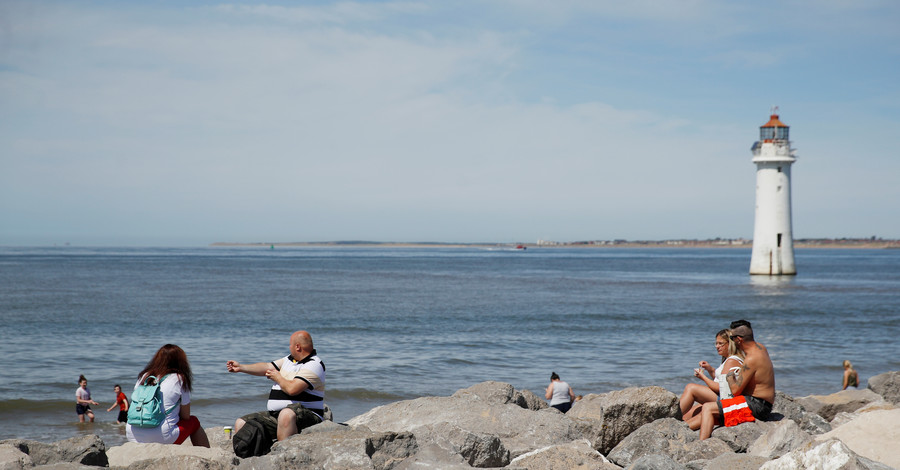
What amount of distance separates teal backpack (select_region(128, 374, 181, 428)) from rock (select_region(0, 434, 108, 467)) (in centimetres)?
44

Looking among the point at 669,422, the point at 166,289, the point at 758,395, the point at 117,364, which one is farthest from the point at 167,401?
the point at 166,289

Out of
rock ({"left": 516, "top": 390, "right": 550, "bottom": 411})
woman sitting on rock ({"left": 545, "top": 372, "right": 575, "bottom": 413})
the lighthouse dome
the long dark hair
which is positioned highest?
the lighthouse dome

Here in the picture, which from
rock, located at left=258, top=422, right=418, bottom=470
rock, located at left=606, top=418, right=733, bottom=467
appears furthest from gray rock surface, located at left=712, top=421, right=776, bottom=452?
rock, located at left=258, top=422, right=418, bottom=470

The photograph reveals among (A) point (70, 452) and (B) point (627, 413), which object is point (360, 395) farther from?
(A) point (70, 452)

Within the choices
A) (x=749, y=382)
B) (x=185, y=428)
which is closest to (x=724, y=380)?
(x=749, y=382)

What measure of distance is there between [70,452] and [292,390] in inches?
78.8

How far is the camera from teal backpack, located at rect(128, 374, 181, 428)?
6.57m

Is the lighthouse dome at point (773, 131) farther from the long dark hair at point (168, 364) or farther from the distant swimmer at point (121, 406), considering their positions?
the long dark hair at point (168, 364)

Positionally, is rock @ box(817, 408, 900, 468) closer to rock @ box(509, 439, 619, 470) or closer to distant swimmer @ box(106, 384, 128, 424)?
rock @ box(509, 439, 619, 470)

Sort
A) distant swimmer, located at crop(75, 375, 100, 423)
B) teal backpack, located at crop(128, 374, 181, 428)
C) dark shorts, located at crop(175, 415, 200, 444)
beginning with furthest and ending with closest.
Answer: distant swimmer, located at crop(75, 375, 100, 423), dark shorts, located at crop(175, 415, 200, 444), teal backpack, located at crop(128, 374, 181, 428)

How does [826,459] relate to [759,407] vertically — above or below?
above

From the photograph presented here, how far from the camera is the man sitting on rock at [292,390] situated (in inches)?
269

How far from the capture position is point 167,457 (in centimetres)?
562

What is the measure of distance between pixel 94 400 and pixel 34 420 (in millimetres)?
1368
